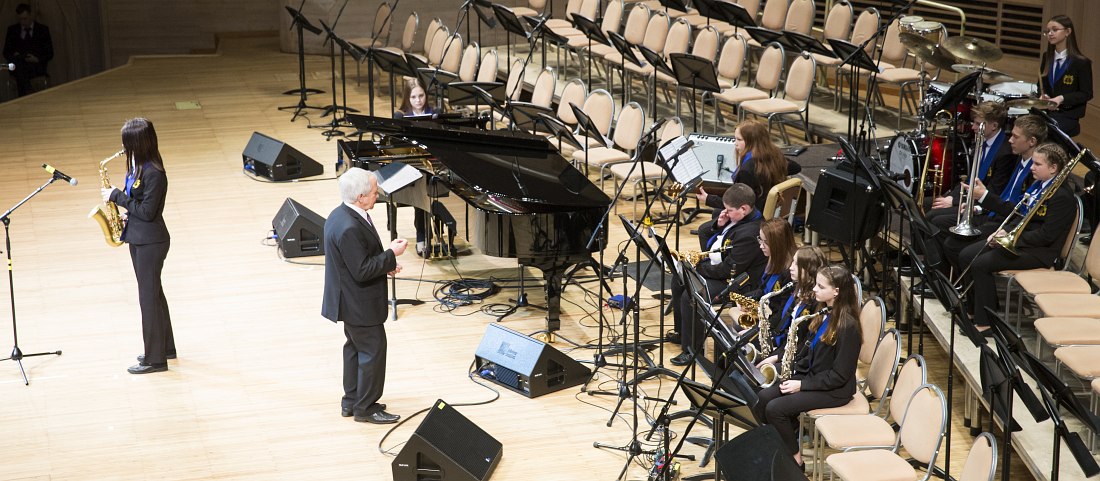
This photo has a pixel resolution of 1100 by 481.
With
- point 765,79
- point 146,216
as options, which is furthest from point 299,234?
point 765,79

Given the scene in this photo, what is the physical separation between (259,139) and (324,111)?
232 centimetres

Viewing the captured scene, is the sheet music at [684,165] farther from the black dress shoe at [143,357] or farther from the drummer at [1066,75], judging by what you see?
the black dress shoe at [143,357]

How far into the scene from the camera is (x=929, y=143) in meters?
7.68

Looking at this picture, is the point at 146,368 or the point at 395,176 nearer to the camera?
the point at 146,368

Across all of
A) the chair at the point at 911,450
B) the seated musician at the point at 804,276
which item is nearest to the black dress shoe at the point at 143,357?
the seated musician at the point at 804,276

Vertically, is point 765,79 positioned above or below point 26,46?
above

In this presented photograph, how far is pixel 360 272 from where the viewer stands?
5.96 meters

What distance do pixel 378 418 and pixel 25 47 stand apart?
1078cm

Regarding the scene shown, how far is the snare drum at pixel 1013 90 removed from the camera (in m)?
7.87

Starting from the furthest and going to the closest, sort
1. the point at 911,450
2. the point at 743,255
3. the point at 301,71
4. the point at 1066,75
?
the point at 301,71, the point at 1066,75, the point at 743,255, the point at 911,450

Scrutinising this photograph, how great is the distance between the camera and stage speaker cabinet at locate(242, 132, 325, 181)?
10.9 m

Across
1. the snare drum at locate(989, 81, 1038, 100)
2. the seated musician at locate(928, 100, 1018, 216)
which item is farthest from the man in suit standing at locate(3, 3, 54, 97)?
the seated musician at locate(928, 100, 1018, 216)

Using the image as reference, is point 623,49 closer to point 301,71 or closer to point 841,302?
point 301,71

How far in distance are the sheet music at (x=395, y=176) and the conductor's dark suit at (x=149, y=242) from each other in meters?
1.62
